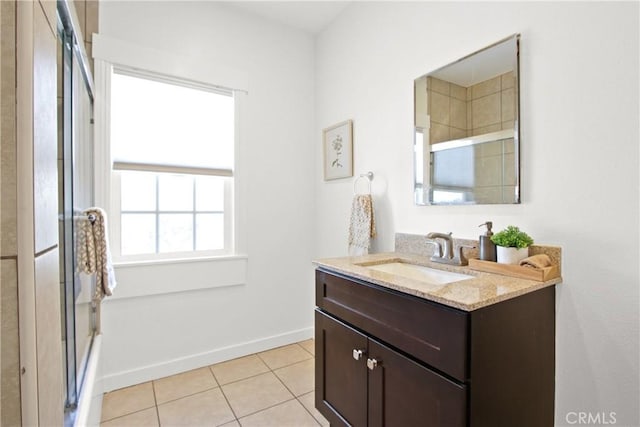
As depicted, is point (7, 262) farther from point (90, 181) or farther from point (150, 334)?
point (150, 334)

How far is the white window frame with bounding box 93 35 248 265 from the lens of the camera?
1.92 metres

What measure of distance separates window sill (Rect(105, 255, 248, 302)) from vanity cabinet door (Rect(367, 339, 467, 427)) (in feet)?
4.58

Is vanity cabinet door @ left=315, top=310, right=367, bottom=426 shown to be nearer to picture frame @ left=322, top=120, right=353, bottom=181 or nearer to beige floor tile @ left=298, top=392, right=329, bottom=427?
beige floor tile @ left=298, top=392, right=329, bottom=427

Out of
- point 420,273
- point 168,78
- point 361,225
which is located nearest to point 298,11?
point 168,78

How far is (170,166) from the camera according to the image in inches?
85.5

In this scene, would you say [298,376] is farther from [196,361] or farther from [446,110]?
[446,110]

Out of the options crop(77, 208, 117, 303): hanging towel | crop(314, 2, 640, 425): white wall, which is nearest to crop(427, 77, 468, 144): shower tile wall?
crop(314, 2, 640, 425): white wall

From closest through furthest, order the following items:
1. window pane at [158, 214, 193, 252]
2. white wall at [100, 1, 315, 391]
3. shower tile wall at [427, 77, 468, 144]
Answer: shower tile wall at [427, 77, 468, 144] < white wall at [100, 1, 315, 391] < window pane at [158, 214, 193, 252]

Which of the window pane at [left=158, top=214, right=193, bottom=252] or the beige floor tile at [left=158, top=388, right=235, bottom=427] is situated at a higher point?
the window pane at [left=158, top=214, right=193, bottom=252]

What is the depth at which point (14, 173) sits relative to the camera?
45cm

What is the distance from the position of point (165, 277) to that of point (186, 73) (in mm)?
1408

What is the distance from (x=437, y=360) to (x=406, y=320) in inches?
6.2

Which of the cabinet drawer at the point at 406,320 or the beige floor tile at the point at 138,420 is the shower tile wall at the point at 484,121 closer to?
the cabinet drawer at the point at 406,320

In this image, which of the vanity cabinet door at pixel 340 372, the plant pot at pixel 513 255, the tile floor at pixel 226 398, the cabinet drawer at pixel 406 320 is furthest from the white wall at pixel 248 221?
the plant pot at pixel 513 255
